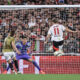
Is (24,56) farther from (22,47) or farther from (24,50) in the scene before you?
(22,47)

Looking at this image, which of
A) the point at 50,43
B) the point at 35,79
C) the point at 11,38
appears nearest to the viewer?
the point at 35,79

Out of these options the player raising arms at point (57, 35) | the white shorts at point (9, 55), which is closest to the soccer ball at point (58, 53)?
the player raising arms at point (57, 35)

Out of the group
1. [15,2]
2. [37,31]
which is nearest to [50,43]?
[37,31]

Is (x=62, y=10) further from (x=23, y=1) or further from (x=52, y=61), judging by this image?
(x=23, y=1)

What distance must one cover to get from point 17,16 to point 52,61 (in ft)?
6.85

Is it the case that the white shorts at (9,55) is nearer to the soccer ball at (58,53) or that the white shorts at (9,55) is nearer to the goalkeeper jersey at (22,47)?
the goalkeeper jersey at (22,47)

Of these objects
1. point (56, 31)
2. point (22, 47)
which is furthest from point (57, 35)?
point (22, 47)

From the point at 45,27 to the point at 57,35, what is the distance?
18.4 inches

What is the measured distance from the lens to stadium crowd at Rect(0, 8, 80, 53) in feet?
45.8

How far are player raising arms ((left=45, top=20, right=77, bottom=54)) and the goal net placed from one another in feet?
0.43

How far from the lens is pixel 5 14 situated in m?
14.5

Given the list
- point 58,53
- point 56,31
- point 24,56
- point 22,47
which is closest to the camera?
point 58,53

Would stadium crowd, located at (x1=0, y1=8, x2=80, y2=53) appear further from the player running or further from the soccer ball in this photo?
the player running

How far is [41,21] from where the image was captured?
1419 cm
